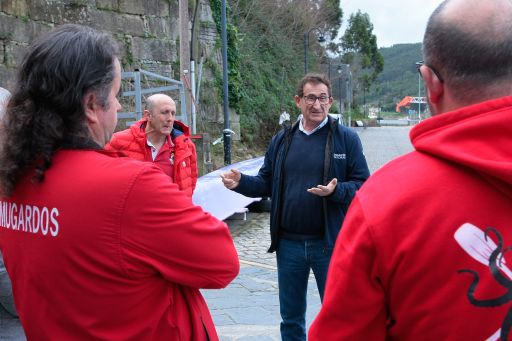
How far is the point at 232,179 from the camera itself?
3871 millimetres

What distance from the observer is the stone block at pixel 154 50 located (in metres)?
14.9

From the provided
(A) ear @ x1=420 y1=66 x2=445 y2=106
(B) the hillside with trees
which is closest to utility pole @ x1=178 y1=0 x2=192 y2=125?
(A) ear @ x1=420 y1=66 x2=445 y2=106

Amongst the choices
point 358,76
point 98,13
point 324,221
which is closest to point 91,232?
point 324,221

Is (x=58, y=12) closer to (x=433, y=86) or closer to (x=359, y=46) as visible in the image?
(x=433, y=86)

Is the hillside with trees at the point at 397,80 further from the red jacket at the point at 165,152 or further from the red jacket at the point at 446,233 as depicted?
the red jacket at the point at 446,233

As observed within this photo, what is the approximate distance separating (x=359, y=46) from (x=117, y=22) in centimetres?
5783

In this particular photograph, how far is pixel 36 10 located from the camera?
36.9 feet

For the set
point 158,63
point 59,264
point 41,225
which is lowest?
point 59,264

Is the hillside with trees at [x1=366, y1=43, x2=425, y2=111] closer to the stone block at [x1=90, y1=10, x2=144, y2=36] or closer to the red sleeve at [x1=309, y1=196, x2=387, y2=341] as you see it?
the stone block at [x1=90, y1=10, x2=144, y2=36]

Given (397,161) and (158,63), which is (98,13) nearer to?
(158,63)

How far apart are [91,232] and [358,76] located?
69887mm

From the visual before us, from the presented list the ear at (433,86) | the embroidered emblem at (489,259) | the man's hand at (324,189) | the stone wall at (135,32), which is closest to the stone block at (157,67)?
the stone wall at (135,32)

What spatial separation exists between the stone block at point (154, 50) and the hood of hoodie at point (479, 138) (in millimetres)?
14210

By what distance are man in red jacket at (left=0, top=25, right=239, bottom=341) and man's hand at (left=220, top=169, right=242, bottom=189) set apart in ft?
6.89
